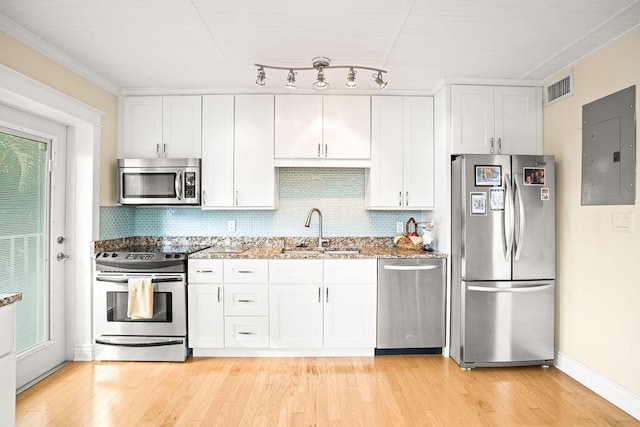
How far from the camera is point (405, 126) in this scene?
348 centimetres

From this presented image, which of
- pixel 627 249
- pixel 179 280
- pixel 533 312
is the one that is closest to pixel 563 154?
pixel 627 249

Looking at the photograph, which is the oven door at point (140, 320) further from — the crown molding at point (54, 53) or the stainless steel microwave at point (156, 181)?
the crown molding at point (54, 53)

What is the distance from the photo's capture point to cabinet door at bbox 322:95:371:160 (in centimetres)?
346

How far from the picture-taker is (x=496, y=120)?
3.23 m

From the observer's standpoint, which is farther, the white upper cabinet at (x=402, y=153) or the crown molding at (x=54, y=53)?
the white upper cabinet at (x=402, y=153)

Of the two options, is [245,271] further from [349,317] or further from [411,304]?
[411,304]

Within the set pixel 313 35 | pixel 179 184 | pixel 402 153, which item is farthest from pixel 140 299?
pixel 402 153

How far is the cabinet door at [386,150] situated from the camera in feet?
11.4

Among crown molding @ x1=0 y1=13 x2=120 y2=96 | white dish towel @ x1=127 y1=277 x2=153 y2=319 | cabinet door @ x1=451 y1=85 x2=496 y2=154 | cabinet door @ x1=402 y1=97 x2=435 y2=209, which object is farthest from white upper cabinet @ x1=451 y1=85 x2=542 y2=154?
crown molding @ x1=0 y1=13 x2=120 y2=96

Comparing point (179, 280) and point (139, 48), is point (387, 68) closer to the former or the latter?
point (139, 48)

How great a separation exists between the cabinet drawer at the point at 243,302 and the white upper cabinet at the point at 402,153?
1410 millimetres

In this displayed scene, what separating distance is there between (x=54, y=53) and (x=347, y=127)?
2.40 metres

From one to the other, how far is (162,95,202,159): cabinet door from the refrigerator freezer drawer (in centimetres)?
279

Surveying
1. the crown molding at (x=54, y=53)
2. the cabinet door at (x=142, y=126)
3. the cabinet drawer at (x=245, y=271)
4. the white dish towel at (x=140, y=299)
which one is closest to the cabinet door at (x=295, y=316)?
the cabinet drawer at (x=245, y=271)
